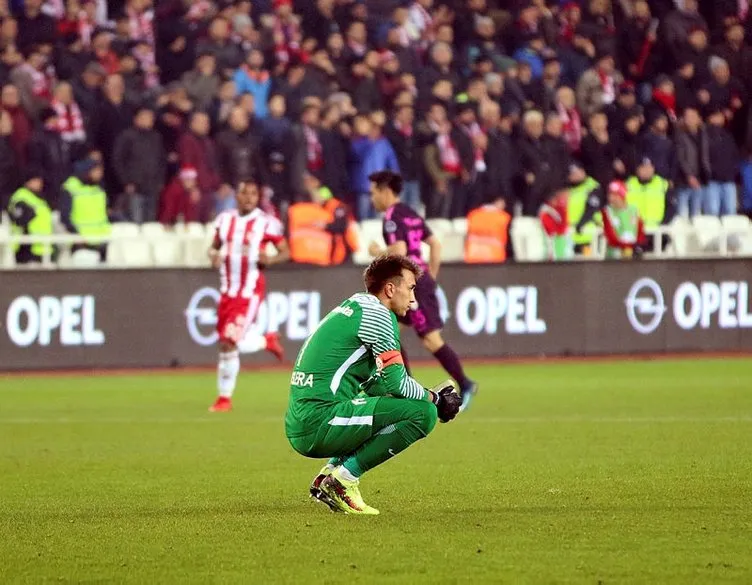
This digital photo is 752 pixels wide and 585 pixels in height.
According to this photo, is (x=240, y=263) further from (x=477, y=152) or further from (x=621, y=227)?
(x=477, y=152)

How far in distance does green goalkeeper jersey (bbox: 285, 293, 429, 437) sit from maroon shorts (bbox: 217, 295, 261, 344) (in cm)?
694

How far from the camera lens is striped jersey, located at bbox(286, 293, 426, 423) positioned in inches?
323

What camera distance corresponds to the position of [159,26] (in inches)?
913

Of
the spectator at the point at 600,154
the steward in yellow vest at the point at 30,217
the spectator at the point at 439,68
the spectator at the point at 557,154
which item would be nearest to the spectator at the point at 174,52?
→ the spectator at the point at 439,68

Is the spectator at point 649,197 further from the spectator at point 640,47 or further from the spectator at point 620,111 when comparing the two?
the spectator at point 640,47

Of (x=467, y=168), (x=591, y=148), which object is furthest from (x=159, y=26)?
(x=591, y=148)

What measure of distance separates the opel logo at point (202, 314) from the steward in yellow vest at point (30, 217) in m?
1.89

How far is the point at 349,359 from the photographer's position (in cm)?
831

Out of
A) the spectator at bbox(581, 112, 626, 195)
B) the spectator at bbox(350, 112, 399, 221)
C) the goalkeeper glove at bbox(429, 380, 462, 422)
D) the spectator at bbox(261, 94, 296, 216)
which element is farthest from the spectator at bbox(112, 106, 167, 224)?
the goalkeeper glove at bbox(429, 380, 462, 422)

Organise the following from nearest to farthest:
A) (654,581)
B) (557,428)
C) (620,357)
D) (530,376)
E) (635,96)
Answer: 1. (654,581)
2. (557,428)
3. (530,376)
4. (620,357)
5. (635,96)

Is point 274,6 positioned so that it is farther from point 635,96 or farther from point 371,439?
point 371,439

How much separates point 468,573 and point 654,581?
760mm

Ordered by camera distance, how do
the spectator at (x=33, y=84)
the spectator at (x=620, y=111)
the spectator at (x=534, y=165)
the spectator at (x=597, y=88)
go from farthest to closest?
the spectator at (x=597, y=88)
the spectator at (x=620, y=111)
the spectator at (x=534, y=165)
the spectator at (x=33, y=84)

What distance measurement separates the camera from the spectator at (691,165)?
23969mm
